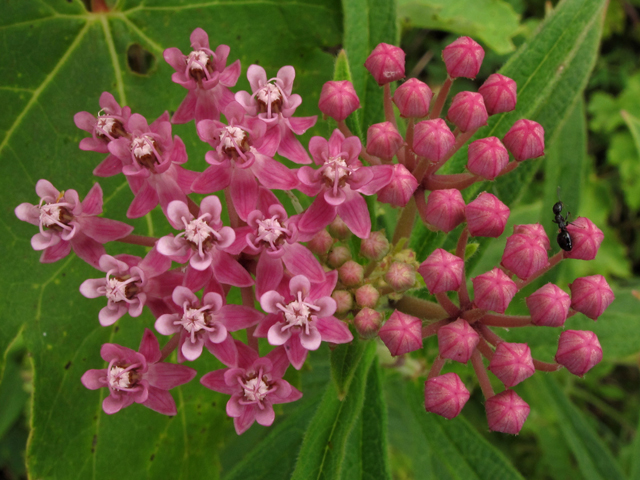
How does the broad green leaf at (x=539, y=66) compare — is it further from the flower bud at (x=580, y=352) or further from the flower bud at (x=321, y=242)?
the flower bud at (x=580, y=352)

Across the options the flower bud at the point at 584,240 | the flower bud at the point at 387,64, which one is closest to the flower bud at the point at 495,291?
the flower bud at the point at 584,240

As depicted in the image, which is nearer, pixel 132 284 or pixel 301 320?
pixel 301 320

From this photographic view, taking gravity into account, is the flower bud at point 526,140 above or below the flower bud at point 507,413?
above

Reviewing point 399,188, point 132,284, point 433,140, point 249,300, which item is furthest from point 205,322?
point 433,140

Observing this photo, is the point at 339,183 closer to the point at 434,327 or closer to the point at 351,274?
the point at 351,274

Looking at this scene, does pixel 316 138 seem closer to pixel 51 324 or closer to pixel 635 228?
pixel 51 324

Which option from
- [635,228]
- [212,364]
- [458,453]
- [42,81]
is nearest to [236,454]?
[212,364]
